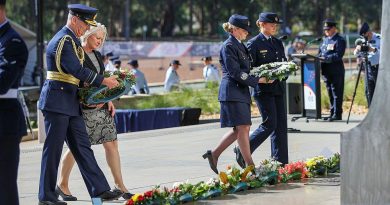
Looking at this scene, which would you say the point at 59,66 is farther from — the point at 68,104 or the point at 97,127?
the point at 97,127

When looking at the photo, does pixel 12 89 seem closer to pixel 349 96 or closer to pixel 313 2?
pixel 349 96

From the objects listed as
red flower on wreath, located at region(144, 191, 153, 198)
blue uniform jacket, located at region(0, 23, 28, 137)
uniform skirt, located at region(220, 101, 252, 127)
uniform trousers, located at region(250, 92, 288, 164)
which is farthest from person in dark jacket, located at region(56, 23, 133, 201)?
uniform trousers, located at region(250, 92, 288, 164)

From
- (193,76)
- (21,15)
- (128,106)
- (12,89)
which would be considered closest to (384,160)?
(12,89)

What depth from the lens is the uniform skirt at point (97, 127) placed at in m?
9.44

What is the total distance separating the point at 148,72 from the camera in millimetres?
46875

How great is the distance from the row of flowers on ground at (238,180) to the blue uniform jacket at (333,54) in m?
6.55

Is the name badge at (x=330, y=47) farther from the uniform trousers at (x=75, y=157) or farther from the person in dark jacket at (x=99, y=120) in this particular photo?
the uniform trousers at (x=75, y=157)

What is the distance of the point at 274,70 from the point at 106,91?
7.28 ft

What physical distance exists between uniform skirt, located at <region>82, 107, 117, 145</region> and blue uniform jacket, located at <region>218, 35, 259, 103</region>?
1612mm

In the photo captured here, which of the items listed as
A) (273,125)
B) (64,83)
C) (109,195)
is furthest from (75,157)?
(273,125)

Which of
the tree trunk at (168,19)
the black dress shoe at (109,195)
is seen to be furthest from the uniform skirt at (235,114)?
the tree trunk at (168,19)

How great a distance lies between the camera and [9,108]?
24.4 feet

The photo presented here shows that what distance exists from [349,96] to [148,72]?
25191 millimetres

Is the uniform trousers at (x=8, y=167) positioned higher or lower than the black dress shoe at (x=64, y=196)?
higher
